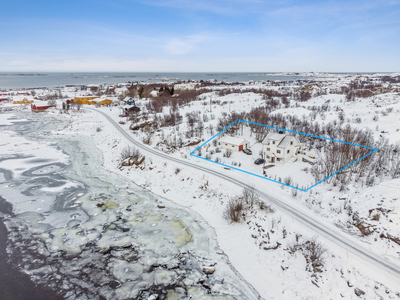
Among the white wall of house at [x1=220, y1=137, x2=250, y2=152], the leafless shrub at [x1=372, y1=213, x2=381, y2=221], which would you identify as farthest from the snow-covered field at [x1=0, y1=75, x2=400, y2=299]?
the white wall of house at [x1=220, y1=137, x2=250, y2=152]

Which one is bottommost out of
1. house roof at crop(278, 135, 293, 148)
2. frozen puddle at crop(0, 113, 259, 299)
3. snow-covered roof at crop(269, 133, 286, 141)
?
frozen puddle at crop(0, 113, 259, 299)

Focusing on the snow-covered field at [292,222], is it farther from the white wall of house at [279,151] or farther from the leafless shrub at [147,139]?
the leafless shrub at [147,139]

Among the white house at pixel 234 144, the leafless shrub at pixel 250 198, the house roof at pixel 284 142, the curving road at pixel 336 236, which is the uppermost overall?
the house roof at pixel 284 142

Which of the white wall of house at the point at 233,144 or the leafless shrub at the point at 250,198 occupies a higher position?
the white wall of house at the point at 233,144

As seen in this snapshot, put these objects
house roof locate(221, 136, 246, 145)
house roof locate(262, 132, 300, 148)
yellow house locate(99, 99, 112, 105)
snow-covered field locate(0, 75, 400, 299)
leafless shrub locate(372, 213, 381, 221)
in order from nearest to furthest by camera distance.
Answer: snow-covered field locate(0, 75, 400, 299) → leafless shrub locate(372, 213, 381, 221) → house roof locate(262, 132, 300, 148) → house roof locate(221, 136, 246, 145) → yellow house locate(99, 99, 112, 105)

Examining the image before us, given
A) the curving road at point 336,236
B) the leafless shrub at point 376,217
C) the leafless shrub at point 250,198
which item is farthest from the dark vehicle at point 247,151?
the leafless shrub at point 376,217

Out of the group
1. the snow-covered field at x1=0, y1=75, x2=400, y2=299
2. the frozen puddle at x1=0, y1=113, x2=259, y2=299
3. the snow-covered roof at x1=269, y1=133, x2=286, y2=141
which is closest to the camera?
the snow-covered field at x1=0, y1=75, x2=400, y2=299

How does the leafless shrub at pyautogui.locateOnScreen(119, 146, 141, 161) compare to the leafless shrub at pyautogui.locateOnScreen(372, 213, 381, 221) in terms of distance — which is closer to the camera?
the leafless shrub at pyautogui.locateOnScreen(372, 213, 381, 221)

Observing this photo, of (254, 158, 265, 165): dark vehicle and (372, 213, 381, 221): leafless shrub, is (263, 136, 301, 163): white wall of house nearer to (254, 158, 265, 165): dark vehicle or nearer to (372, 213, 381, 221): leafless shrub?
(254, 158, 265, 165): dark vehicle
